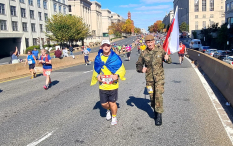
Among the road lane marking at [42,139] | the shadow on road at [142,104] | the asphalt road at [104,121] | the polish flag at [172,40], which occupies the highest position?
the polish flag at [172,40]

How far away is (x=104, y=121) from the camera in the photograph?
580cm

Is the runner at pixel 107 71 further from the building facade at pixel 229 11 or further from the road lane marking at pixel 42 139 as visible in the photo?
the building facade at pixel 229 11

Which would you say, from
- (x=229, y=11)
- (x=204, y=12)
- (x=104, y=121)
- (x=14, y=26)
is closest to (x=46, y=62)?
(x=104, y=121)

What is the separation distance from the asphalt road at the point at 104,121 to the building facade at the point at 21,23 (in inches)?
1414

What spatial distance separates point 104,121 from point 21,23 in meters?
48.6

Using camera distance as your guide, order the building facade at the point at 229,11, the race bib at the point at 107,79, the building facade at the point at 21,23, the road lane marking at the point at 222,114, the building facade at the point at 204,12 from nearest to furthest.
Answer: the road lane marking at the point at 222,114
the race bib at the point at 107,79
the building facade at the point at 21,23
the building facade at the point at 229,11
the building facade at the point at 204,12

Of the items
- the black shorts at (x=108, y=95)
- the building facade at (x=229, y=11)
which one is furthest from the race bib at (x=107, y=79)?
the building facade at (x=229, y=11)

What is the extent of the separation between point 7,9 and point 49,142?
46.0m

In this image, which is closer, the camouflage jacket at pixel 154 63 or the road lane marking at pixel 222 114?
the road lane marking at pixel 222 114

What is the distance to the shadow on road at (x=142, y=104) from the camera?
641cm

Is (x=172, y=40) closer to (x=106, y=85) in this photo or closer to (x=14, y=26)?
(x=106, y=85)

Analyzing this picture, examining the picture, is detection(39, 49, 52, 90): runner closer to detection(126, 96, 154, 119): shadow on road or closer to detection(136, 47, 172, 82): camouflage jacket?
detection(126, 96, 154, 119): shadow on road

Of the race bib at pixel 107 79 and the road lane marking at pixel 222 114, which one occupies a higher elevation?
the race bib at pixel 107 79

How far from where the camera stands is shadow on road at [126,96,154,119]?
21.0 feet
